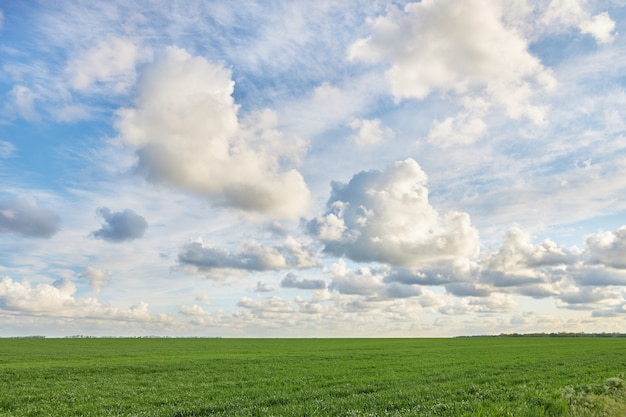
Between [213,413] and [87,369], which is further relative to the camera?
[87,369]

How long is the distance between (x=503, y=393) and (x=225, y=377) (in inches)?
794

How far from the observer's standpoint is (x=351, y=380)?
29.7 meters

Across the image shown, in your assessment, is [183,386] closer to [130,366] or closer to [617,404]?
[130,366]

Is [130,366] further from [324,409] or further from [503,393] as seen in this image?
[503,393]

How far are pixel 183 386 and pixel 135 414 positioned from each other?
371 inches

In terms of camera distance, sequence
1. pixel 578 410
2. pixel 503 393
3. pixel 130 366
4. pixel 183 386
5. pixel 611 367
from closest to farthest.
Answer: pixel 578 410 < pixel 503 393 < pixel 183 386 < pixel 611 367 < pixel 130 366

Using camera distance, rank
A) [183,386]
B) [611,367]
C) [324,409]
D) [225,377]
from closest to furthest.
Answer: [324,409]
[183,386]
[225,377]
[611,367]

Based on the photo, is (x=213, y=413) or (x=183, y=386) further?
(x=183, y=386)

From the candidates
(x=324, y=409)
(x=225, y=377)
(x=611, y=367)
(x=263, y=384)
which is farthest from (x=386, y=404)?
(x=611, y=367)

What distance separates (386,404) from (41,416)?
15.4m

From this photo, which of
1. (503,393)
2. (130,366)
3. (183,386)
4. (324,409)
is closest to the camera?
(324,409)

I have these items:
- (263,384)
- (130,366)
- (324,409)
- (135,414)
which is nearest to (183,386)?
(263,384)

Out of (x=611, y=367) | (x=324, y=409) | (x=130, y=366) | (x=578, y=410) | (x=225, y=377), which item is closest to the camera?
(x=578, y=410)

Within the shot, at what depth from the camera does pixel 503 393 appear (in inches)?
895
